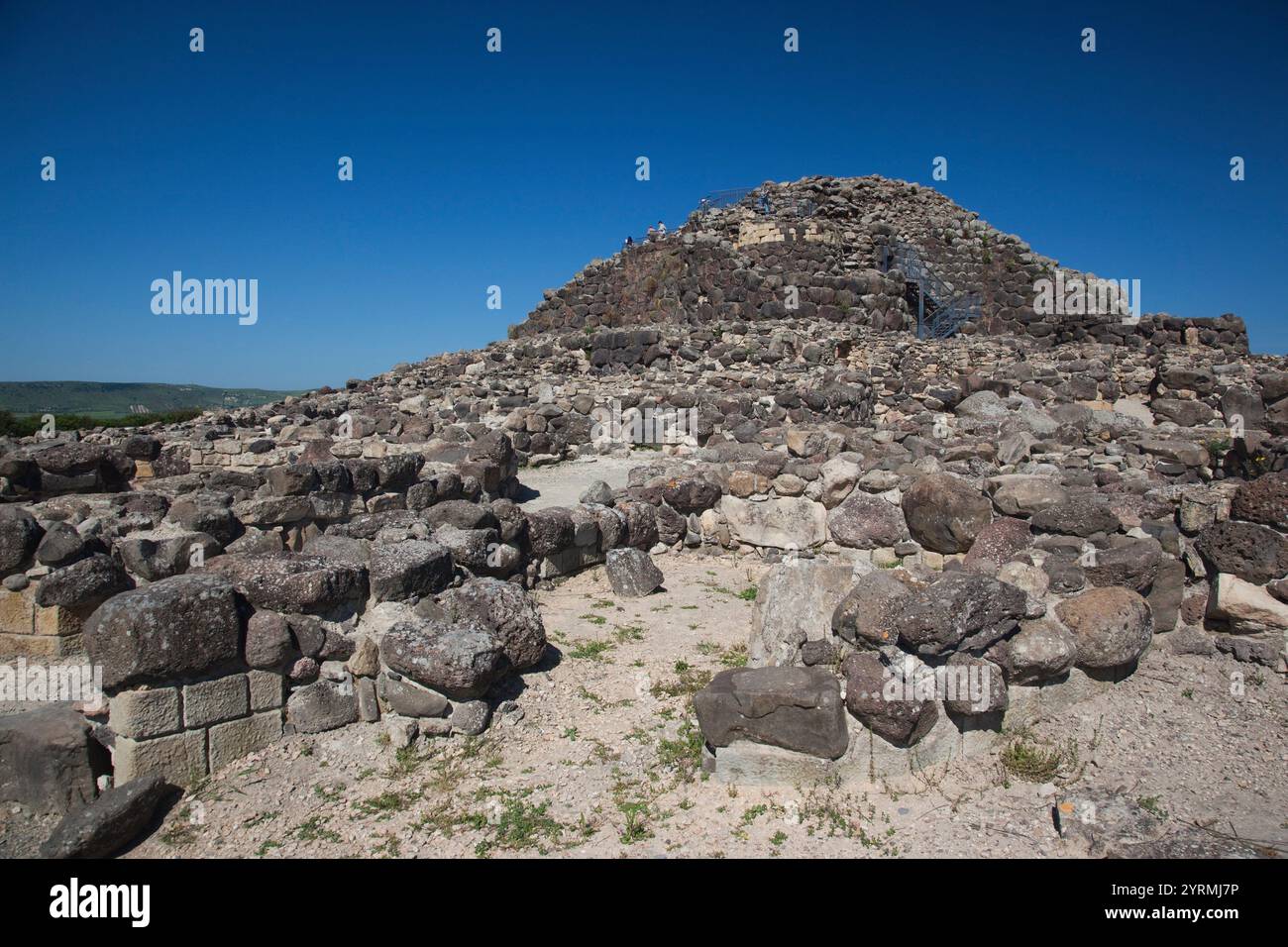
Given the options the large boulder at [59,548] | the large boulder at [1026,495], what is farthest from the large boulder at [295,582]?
the large boulder at [1026,495]

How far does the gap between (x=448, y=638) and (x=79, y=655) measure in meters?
3.04

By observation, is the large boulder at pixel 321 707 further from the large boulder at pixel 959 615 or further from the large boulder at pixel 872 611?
the large boulder at pixel 959 615

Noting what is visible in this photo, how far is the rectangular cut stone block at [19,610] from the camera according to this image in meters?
5.56

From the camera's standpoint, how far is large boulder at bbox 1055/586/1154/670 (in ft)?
15.2

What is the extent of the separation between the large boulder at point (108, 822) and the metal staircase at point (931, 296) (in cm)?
2502

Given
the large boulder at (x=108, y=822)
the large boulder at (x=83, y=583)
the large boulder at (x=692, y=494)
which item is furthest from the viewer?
the large boulder at (x=692, y=494)

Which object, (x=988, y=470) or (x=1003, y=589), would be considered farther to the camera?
(x=988, y=470)

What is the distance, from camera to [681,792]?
441cm

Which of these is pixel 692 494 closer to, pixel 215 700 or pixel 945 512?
pixel 945 512

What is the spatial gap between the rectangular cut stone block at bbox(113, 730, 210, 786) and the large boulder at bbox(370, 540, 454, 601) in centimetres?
150

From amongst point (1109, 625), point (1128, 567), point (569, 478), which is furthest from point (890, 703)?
point (569, 478)

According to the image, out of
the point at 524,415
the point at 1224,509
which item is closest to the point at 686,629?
the point at 1224,509

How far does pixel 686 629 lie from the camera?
7.18 m
